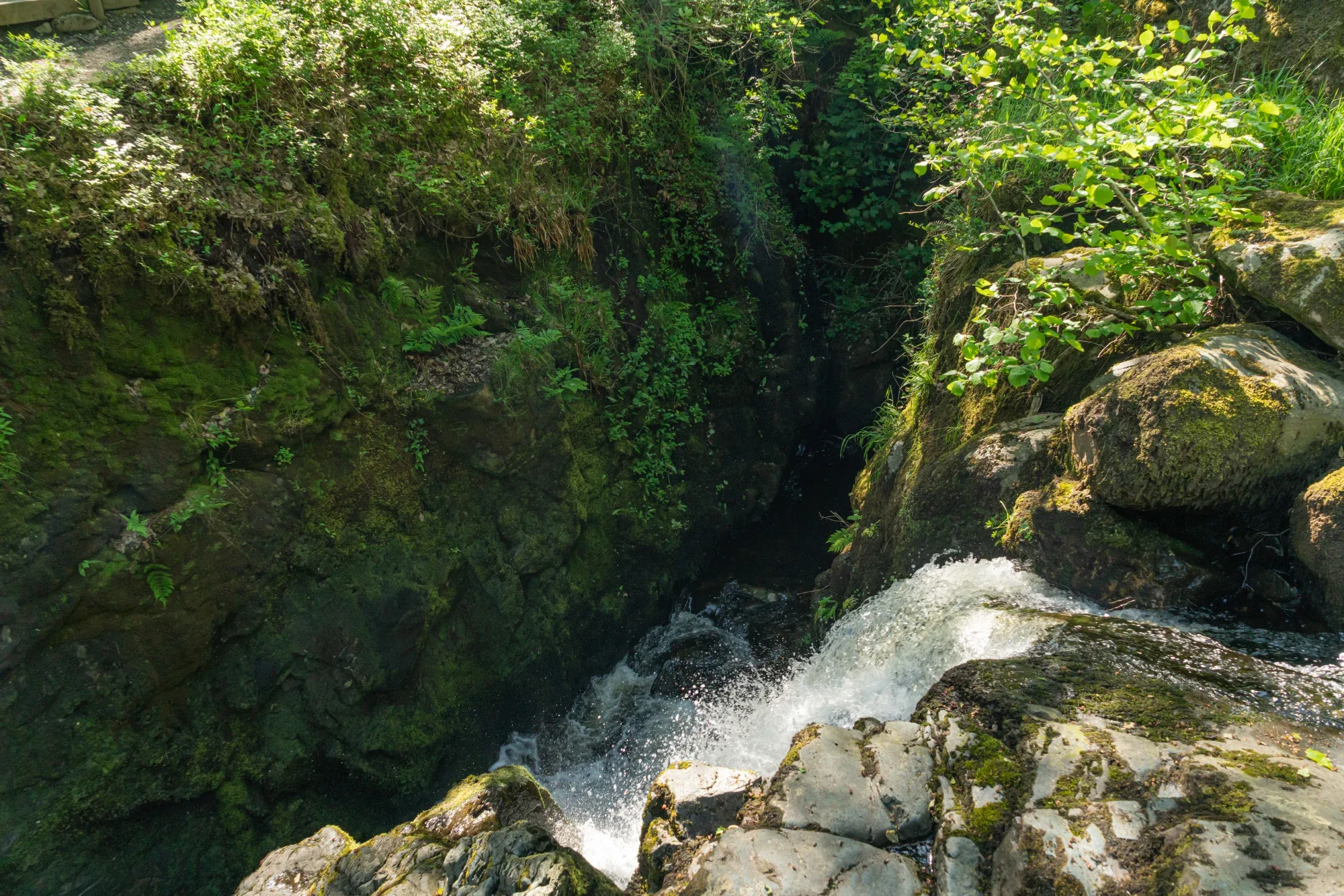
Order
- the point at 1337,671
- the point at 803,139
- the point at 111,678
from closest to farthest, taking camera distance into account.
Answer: the point at 1337,671 < the point at 111,678 < the point at 803,139

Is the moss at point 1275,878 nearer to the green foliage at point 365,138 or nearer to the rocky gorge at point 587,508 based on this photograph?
the rocky gorge at point 587,508

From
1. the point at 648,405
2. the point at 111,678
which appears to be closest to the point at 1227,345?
the point at 648,405

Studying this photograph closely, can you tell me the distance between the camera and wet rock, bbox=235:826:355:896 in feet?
12.8

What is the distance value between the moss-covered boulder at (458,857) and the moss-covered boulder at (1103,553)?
9.67ft

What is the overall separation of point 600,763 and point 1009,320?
4599 millimetres

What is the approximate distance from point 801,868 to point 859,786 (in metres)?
0.46

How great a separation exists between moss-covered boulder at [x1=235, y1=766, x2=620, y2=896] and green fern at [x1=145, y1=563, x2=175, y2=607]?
1.67 metres

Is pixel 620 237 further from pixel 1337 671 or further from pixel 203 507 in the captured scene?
pixel 1337 671

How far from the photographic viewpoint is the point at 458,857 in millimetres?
3496

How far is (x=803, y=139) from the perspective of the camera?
9.33m

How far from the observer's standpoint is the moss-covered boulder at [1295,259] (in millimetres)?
3564

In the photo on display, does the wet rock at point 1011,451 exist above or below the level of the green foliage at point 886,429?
above

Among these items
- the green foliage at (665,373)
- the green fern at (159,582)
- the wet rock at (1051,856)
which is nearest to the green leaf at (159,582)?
the green fern at (159,582)

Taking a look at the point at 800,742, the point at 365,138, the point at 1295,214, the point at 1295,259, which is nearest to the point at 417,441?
the point at 365,138
